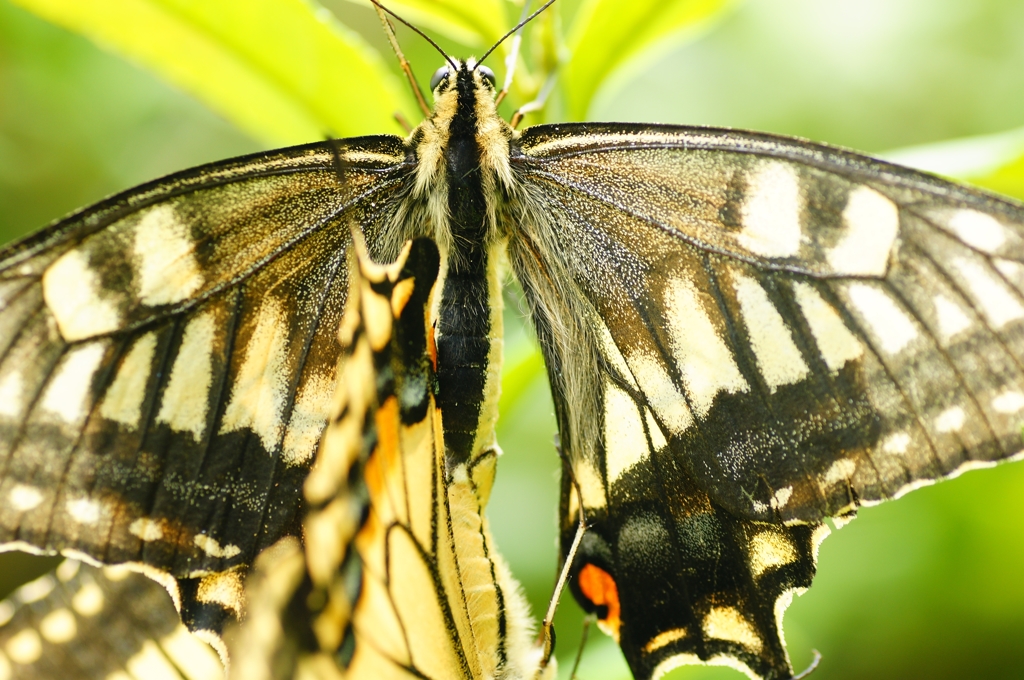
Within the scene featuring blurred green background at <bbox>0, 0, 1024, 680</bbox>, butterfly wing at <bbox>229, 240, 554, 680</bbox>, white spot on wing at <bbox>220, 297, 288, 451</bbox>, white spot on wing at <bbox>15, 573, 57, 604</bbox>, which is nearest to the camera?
butterfly wing at <bbox>229, 240, 554, 680</bbox>

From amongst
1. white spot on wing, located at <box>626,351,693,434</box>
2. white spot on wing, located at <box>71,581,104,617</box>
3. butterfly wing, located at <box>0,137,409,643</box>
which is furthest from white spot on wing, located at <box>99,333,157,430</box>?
white spot on wing, located at <box>626,351,693,434</box>

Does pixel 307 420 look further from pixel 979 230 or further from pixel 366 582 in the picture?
pixel 979 230

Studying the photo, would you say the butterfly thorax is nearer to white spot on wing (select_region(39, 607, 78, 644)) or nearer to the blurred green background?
white spot on wing (select_region(39, 607, 78, 644))

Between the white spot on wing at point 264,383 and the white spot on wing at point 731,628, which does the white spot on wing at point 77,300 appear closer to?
the white spot on wing at point 264,383

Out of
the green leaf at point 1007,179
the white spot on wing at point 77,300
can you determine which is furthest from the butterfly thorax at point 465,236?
the green leaf at point 1007,179

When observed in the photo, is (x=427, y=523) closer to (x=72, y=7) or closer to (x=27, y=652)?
(x=27, y=652)

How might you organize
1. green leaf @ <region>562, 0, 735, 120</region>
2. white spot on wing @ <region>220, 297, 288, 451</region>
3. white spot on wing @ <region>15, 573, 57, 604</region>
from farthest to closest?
1. white spot on wing @ <region>15, 573, 57, 604</region>
2. green leaf @ <region>562, 0, 735, 120</region>
3. white spot on wing @ <region>220, 297, 288, 451</region>
